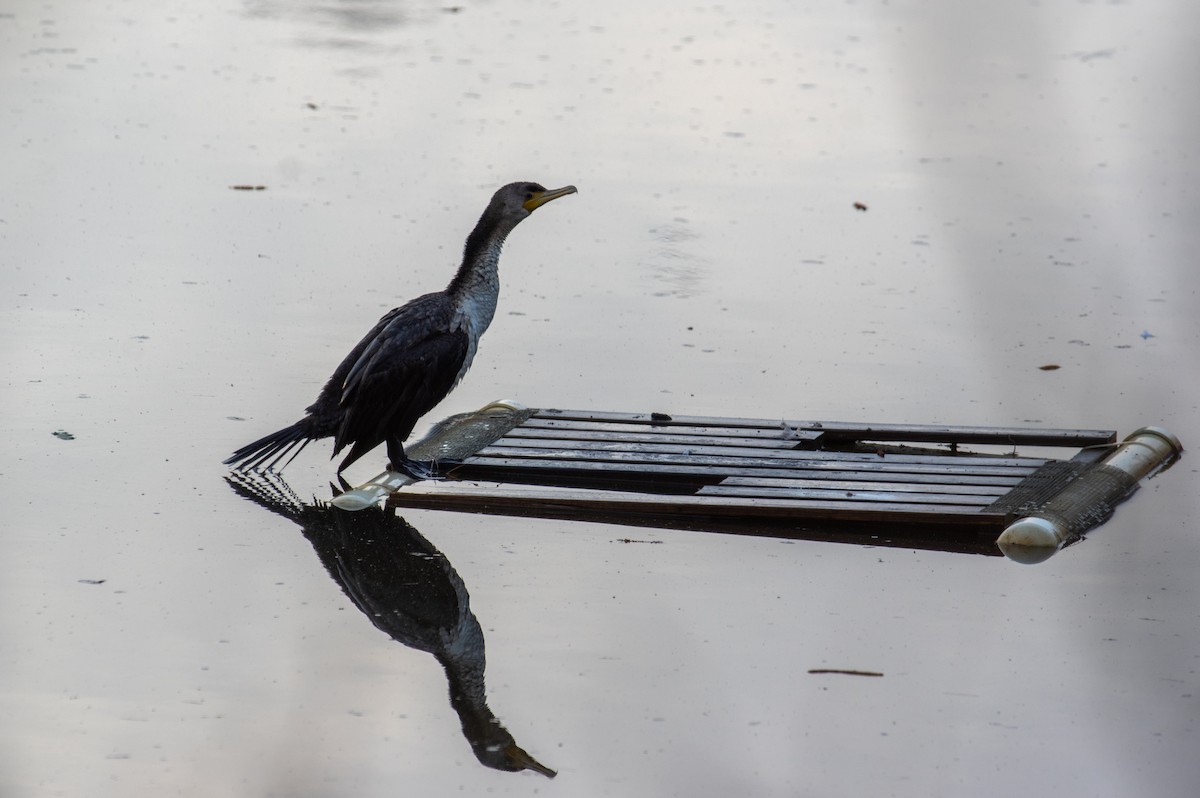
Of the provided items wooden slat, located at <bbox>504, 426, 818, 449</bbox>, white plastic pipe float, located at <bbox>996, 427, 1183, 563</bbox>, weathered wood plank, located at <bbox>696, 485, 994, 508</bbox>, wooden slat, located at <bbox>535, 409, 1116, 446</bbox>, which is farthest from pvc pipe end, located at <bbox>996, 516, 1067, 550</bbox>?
wooden slat, located at <bbox>504, 426, 818, 449</bbox>

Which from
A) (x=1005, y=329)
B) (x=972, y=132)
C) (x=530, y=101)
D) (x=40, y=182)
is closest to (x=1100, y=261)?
(x=1005, y=329)

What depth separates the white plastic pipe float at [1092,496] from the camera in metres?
4.81

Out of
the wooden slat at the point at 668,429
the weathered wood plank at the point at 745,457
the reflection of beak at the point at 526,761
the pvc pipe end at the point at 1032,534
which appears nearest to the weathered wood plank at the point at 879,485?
the weathered wood plank at the point at 745,457

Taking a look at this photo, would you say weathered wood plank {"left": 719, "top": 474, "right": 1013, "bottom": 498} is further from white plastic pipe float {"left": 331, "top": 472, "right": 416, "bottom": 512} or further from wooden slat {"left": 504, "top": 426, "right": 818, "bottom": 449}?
white plastic pipe float {"left": 331, "top": 472, "right": 416, "bottom": 512}

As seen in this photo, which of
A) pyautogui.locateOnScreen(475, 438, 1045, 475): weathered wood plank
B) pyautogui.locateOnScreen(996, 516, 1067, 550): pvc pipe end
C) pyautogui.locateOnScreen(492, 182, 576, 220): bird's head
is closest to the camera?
pyautogui.locateOnScreen(996, 516, 1067, 550): pvc pipe end

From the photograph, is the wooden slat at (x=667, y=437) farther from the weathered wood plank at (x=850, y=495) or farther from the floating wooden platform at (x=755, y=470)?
the weathered wood plank at (x=850, y=495)

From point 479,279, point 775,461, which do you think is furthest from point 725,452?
point 479,279

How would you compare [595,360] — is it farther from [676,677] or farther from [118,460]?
[676,677]

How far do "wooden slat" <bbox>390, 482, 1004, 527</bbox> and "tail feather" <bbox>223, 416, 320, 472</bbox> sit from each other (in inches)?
14.6

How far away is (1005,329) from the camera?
695cm

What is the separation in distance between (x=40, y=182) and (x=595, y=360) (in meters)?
3.42

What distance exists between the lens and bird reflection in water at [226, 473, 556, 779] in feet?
12.5

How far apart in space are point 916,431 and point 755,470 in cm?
62

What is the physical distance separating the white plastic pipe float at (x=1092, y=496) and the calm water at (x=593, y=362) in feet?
0.22
